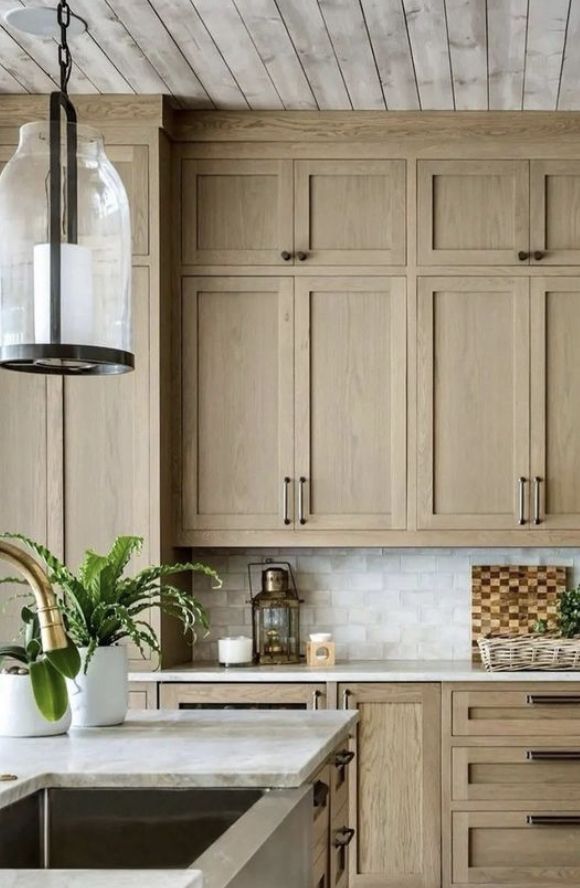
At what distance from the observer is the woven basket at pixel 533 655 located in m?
4.15

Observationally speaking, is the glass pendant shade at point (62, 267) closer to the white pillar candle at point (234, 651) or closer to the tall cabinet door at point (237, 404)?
the tall cabinet door at point (237, 404)

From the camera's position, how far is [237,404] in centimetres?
441

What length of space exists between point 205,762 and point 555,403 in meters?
2.44

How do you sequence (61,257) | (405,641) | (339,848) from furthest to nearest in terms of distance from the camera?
1. (405,641)
2. (339,848)
3. (61,257)

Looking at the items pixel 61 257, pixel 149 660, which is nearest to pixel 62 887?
pixel 61 257

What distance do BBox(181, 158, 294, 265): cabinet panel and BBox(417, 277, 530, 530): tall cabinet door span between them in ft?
1.94

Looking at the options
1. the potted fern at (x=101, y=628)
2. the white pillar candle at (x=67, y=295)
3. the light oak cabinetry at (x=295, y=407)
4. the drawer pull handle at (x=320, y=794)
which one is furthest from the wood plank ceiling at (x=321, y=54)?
the drawer pull handle at (x=320, y=794)

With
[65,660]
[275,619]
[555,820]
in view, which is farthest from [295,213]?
[65,660]

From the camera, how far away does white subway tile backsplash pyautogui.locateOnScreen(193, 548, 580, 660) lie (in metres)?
4.69

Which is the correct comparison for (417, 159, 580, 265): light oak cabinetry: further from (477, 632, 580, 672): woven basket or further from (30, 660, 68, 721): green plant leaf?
(30, 660, 68, 721): green plant leaf

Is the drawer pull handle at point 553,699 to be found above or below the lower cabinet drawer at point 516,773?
above

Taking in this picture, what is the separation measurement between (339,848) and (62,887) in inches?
60.7

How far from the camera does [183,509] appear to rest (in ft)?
14.4

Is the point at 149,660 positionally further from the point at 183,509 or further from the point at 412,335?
the point at 412,335
